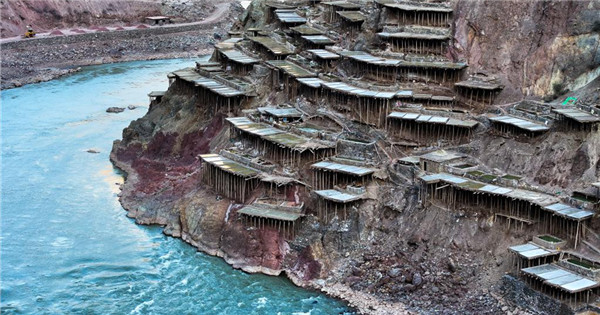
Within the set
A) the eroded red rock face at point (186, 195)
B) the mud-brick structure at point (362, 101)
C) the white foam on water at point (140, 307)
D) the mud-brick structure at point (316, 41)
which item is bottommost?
the white foam on water at point (140, 307)

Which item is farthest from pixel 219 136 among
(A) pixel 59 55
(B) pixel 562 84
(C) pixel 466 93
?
(A) pixel 59 55

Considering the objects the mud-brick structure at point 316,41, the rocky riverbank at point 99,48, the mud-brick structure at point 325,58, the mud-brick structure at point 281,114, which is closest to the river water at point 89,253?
the mud-brick structure at point 281,114

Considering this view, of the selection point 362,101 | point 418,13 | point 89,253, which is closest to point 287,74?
point 362,101

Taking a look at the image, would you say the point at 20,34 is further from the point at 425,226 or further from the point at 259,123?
the point at 425,226

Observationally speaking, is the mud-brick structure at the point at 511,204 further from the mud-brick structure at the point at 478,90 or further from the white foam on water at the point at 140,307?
the white foam on water at the point at 140,307

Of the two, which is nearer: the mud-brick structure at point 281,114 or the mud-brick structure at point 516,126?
the mud-brick structure at point 516,126

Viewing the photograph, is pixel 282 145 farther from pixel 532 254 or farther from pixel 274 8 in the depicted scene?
pixel 274 8

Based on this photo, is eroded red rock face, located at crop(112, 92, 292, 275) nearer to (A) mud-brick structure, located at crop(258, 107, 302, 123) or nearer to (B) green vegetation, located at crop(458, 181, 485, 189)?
(A) mud-brick structure, located at crop(258, 107, 302, 123)
